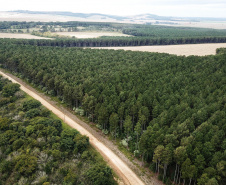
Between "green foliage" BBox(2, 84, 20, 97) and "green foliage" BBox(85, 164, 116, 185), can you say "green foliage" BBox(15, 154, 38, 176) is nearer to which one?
"green foliage" BBox(85, 164, 116, 185)

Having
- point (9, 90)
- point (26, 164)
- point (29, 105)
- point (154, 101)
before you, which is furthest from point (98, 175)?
point (9, 90)

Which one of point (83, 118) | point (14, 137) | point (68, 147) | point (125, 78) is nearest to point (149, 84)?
point (125, 78)

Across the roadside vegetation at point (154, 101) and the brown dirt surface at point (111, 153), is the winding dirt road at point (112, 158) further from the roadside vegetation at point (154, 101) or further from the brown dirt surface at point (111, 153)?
the roadside vegetation at point (154, 101)

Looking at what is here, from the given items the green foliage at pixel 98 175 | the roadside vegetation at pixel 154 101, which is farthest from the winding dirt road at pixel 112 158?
the roadside vegetation at pixel 154 101

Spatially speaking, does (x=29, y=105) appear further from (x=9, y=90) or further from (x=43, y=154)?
(x=43, y=154)

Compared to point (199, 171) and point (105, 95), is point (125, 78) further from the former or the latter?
point (199, 171)
